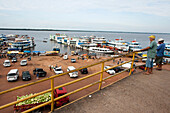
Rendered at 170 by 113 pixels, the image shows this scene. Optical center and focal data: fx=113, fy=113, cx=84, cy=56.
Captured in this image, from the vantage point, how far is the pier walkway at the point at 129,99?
298 cm

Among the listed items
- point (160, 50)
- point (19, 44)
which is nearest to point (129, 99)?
point (160, 50)

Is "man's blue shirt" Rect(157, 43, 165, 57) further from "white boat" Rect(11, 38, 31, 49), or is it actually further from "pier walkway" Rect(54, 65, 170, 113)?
"white boat" Rect(11, 38, 31, 49)

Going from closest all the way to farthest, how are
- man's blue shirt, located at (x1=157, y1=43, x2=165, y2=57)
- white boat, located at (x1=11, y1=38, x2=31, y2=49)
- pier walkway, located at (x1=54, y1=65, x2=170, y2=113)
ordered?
1. pier walkway, located at (x1=54, y1=65, x2=170, y2=113)
2. man's blue shirt, located at (x1=157, y1=43, x2=165, y2=57)
3. white boat, located at (x1=11, y1=38, x2=31, y2=49)

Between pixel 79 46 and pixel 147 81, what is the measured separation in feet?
177

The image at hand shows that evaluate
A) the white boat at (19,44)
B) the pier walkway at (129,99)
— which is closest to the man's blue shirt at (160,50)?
the pier walkway at (129,99)

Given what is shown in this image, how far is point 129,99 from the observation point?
3.42 m

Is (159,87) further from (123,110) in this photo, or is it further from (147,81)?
(123,110)

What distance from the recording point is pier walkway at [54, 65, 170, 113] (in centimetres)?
298

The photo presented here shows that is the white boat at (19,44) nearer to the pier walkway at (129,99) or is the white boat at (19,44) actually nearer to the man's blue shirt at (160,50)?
the pier walkway at (129,99)

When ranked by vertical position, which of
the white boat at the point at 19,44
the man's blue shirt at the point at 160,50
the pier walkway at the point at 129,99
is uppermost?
the man's blue shirt at the point at 160,50

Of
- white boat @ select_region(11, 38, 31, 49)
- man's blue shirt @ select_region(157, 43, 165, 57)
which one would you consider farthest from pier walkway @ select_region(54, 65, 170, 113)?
white boat @ select_region(11, 38, 31, 49)

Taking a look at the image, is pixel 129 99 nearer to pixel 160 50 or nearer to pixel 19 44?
pixel 160 50

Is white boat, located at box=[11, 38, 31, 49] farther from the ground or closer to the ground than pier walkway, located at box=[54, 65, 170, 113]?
closer to the ground

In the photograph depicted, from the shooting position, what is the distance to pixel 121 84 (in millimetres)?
4293
